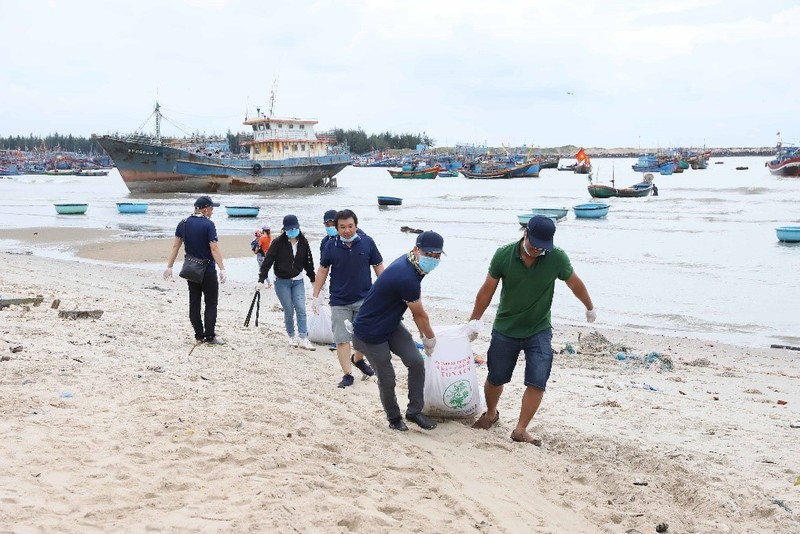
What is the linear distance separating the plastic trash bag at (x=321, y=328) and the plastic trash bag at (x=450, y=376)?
2.84m

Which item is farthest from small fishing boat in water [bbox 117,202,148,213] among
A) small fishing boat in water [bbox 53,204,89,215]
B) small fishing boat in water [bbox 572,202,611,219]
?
small fishing boat in water [bbox 572,202,611,219]

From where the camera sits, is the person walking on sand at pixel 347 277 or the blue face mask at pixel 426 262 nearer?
the blue face mask at pixel 426 262

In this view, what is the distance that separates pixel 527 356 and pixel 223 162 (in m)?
49.6

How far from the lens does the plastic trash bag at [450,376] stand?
16.8 ft

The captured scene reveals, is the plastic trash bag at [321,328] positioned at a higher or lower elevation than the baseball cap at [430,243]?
lower

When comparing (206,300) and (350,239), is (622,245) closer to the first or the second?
(206,300)

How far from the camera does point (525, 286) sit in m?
4.68

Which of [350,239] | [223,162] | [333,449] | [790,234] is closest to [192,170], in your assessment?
[223,162]

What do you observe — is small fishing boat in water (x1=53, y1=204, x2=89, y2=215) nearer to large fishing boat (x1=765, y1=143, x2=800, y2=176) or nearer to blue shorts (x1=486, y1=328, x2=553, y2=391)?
blue shorts (x1=486, y1=328, x2=553, y2=391)

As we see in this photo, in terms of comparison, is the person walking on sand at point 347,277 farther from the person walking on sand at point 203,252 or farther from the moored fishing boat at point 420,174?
the moored fishing boat at point 420,174

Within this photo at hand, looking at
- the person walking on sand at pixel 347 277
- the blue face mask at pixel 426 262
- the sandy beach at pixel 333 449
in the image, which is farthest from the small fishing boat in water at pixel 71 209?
the blue face mask at pixel 426 262

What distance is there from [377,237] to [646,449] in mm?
21691

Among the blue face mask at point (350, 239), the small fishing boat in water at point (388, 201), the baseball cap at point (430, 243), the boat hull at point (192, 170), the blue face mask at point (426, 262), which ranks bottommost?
the small fishing boat in water at point (388, 201)

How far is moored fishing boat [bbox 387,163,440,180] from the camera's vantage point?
267ft
